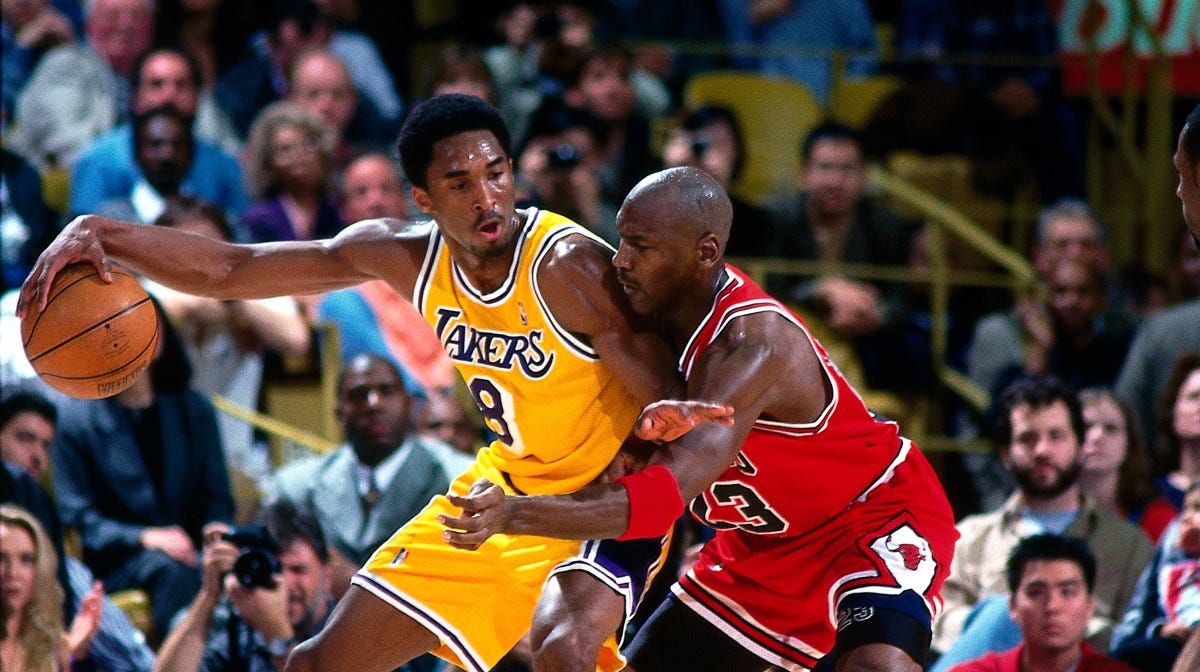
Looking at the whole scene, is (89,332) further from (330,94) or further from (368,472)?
(330,94)

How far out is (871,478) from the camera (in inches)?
195

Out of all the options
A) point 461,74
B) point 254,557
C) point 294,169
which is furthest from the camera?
point 461,74

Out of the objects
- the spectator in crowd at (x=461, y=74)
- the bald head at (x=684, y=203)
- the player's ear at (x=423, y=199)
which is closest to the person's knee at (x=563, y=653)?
the bald head at (x=684, y=203)

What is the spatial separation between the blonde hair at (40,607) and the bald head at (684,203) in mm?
2633

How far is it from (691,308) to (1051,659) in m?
2.13

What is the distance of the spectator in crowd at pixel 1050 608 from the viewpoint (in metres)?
6.01

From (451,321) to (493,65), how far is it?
202 inches

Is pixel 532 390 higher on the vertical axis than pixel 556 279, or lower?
lower

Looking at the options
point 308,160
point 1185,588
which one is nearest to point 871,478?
point 1185,588

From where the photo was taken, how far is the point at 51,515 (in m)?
6.65

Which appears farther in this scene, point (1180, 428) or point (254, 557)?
point (1180, 428)

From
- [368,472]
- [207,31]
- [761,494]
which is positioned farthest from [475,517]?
[207,31]

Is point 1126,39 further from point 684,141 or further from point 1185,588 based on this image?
point 1185,588

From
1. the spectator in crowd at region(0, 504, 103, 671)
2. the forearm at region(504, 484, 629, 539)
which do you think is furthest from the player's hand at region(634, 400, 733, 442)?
the spectator in crowd at region(0, 504, 103, 671)
